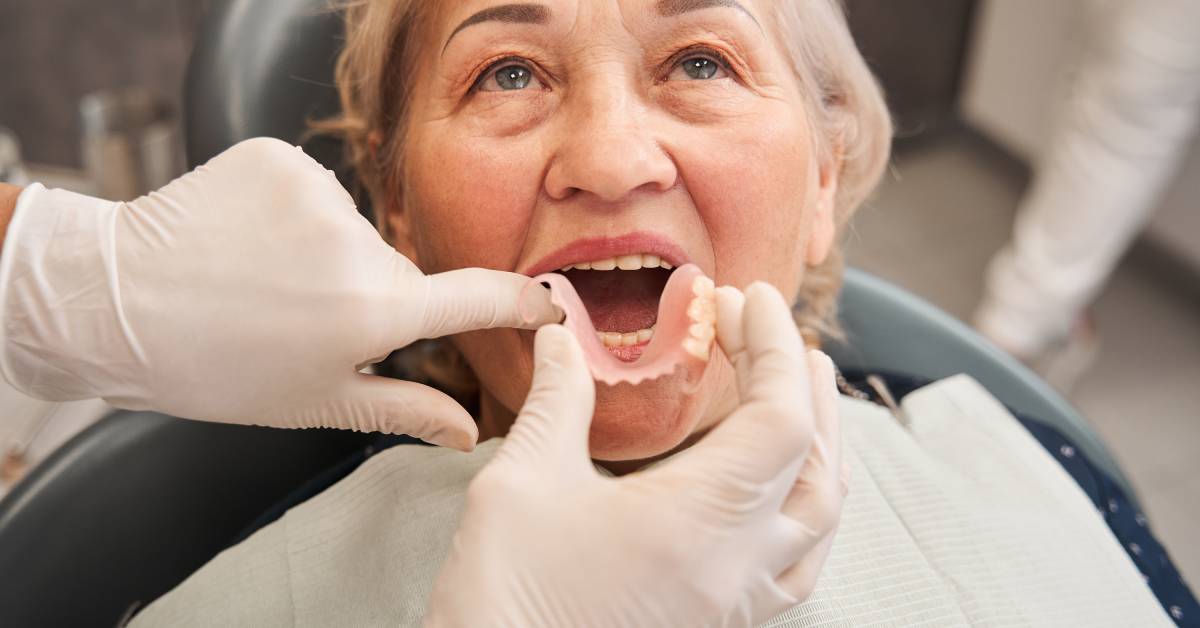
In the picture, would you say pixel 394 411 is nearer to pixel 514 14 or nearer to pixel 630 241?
pixel 630 241

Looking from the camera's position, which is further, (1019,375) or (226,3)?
(1019,375)

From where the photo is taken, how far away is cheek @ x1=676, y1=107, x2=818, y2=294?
914 millimetres

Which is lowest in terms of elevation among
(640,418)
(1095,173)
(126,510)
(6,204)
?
(1095,173)

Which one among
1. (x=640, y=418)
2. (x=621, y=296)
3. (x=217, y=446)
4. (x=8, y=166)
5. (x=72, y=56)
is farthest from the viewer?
(x=72, y=56)

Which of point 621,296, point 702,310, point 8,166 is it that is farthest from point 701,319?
point 8,166

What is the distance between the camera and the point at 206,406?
2.71ft

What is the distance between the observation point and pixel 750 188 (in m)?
0.93

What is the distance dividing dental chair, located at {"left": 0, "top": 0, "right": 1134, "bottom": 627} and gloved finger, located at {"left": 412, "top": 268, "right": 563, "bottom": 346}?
0.45 metres

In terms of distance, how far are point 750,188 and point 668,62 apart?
0.14 m

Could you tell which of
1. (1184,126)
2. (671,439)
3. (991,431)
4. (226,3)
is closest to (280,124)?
(226,3)

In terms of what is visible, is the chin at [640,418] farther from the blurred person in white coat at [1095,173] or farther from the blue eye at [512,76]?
the blurred person in white coat at [1095,173]

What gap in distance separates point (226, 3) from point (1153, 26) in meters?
1.63

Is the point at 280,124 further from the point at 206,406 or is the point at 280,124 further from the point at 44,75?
the point at 44,75

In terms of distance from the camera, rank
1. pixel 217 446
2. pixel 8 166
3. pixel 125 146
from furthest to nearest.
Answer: pixel 125 146 < pixel 8 166 < pixel 217 446
